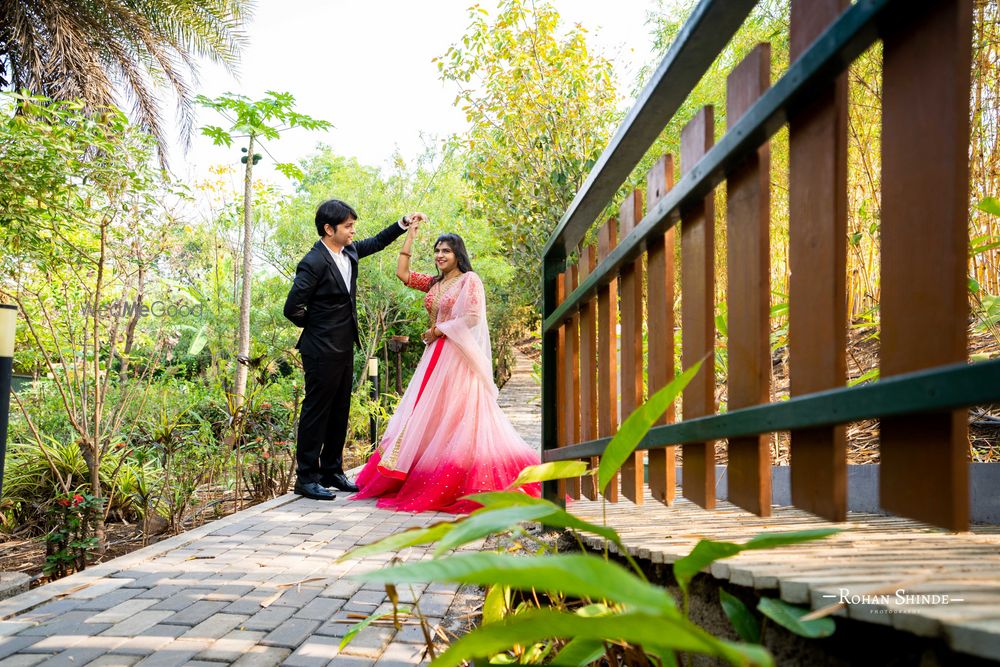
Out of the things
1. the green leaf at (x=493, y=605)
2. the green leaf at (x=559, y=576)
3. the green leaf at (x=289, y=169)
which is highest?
the green leaf at (x=289, y=169)

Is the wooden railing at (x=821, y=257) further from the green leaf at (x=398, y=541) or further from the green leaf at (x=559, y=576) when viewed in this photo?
the green leaf at (x=398, y=541)

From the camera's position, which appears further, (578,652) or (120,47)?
(120,47)

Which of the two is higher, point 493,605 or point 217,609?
point 493,605

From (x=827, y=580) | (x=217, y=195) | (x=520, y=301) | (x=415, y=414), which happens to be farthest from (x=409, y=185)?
(x=827, y=580)

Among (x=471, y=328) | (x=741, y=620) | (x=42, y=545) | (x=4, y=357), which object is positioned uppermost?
(x=471, y=328)

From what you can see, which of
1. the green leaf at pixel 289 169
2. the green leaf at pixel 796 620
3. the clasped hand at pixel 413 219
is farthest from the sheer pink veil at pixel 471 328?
the green leaf at pixel 289 169

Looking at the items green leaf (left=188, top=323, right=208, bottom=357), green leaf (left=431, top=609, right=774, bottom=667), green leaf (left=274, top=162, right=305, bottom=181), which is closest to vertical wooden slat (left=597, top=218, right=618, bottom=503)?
green leaf (left=431, top=609, right=774, bottom=667)

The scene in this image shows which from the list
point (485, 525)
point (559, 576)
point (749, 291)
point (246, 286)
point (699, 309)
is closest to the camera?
point (559, 576)

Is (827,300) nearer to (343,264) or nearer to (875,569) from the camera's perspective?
(875,569)

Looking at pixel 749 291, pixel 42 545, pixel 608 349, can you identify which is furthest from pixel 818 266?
pixel 42 545

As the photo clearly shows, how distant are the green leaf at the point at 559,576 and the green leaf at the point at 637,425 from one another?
16.4 inches

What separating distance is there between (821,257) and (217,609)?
1.92 m

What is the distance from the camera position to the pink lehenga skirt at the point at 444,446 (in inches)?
159

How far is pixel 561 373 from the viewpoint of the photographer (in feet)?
8.96
